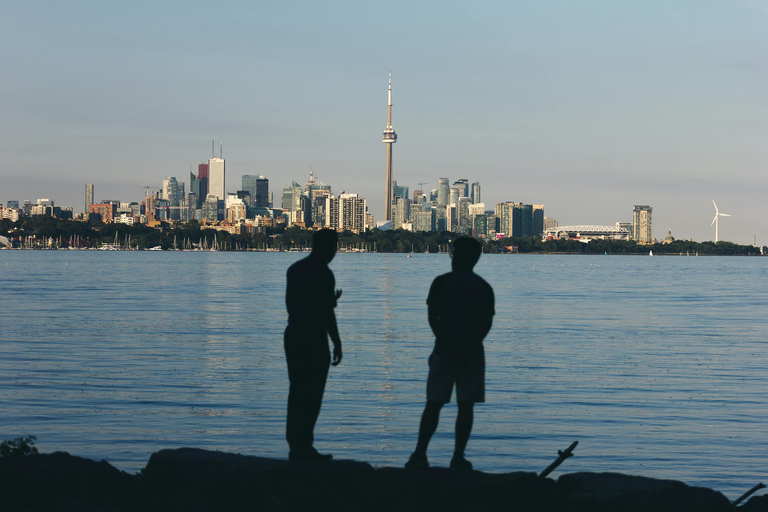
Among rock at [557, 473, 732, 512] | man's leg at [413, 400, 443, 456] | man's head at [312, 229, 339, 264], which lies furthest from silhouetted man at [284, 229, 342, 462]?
rock at [557, 473, 732, 512]

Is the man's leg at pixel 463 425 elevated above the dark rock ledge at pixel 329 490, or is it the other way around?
the man's leg at pixel 463 425

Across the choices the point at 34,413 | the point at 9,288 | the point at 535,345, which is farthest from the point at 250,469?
the point at 9,288

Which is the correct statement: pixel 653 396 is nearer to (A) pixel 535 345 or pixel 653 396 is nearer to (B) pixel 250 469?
(A) pixel 535 345

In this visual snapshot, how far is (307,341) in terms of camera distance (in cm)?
1020

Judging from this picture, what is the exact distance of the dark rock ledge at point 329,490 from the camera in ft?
29.9

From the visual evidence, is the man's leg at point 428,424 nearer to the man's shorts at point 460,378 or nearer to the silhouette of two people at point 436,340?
the silhouette of two people at point 436,340

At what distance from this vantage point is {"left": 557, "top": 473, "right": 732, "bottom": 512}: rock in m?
9.02

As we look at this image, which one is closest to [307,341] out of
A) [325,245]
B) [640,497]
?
[325,245]

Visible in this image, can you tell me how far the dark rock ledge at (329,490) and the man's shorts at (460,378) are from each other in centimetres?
77

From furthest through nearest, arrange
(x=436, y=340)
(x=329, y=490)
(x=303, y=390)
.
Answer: (x=303, y=390) < (x=436, y=340) < (x=329, y=490)

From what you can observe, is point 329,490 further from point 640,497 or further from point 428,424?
point 640,497

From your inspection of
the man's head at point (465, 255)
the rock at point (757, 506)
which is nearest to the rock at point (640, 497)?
the rock at point (757, 506)

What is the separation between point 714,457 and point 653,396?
21.2ft

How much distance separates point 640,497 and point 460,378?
2.07m
